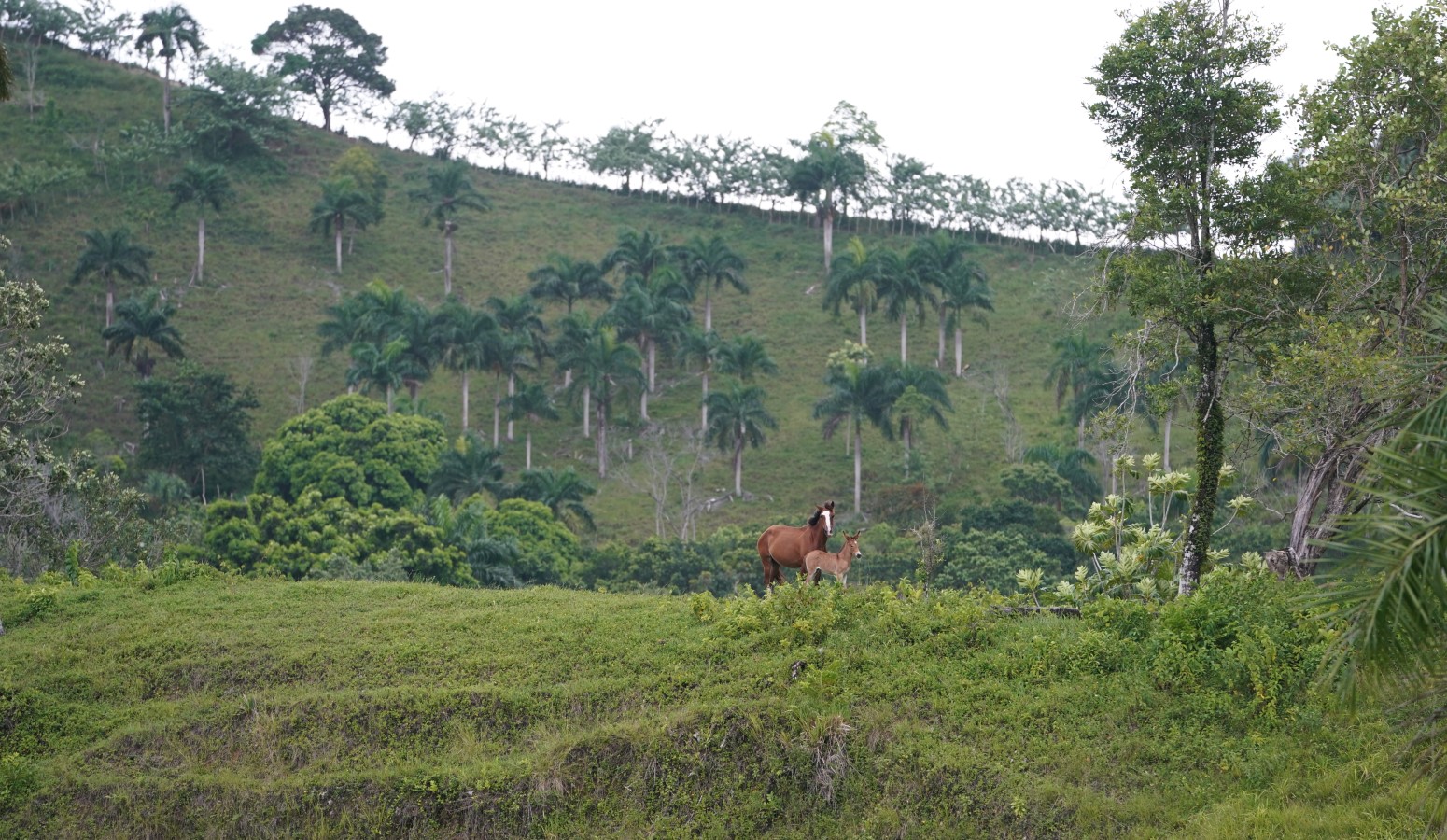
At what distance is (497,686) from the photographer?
15312mm

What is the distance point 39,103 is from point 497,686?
89.4 metres

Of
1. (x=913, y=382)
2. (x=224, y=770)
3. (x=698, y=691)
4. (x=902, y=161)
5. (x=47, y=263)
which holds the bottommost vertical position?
(x=224, y=770)

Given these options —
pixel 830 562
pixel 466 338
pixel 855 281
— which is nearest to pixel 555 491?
pixel 466 338

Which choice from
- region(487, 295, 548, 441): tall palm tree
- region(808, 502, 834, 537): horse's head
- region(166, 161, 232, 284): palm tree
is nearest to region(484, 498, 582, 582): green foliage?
region(487, 295, 548, 441): tall palm tree

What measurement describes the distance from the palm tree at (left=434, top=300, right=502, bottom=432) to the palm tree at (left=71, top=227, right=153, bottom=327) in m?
18.4

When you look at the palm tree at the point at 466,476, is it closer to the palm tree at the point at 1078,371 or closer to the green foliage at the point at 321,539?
the green foliage at the point at 321,539

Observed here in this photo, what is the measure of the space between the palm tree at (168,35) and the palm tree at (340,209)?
66.3 feet

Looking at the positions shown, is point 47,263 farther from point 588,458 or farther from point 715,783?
point 715,783

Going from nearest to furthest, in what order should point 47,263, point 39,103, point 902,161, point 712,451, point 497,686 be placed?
point 497,686 → point 712,451 → point 47,263 → point 39,103 → point 902,161

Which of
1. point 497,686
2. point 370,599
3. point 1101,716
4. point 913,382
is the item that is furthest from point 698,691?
point 913,382

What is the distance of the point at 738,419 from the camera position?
58.1 metres

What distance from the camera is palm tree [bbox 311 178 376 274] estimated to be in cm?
7544

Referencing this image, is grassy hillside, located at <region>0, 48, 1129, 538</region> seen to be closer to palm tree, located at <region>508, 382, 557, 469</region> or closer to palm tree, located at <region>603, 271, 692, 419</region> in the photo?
palm tree, located at <region>508, 382, 557, 469</region>

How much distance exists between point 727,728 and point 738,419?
146ft
